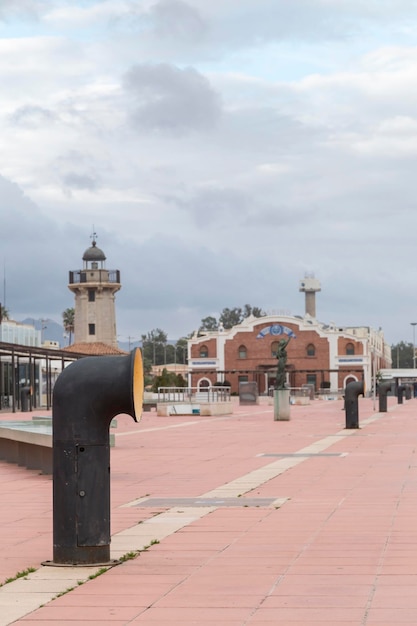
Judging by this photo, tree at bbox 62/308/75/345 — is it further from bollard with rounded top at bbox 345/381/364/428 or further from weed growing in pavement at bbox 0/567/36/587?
weed growing in pavement at bbox 0/567/36/587

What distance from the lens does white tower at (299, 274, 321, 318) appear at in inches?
6255

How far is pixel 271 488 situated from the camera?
568 inches

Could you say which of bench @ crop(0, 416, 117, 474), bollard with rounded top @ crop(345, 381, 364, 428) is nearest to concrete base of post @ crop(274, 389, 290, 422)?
bollard with rounded top @ crop(345, 381, 364, 428)

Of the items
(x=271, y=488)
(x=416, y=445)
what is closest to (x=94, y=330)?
(x=416, y=445)

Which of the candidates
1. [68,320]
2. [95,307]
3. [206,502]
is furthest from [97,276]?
[206,502]

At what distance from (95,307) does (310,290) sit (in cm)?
5687

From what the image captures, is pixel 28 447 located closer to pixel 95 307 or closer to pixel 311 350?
pixel 95 307

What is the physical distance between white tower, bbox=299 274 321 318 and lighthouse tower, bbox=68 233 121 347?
54.6 meters

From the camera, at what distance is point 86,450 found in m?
8.56

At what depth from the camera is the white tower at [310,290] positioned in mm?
158875

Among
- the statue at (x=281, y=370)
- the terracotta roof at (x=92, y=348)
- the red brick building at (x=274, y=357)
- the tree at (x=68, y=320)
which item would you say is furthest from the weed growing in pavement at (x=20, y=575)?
the tree at (x=68, y=320)

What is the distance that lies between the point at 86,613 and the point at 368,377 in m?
127

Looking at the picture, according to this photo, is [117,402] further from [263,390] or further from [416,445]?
[263,390]

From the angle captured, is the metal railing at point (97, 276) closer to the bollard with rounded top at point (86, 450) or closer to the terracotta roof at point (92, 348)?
the terracotta roof at point (92, 348)
